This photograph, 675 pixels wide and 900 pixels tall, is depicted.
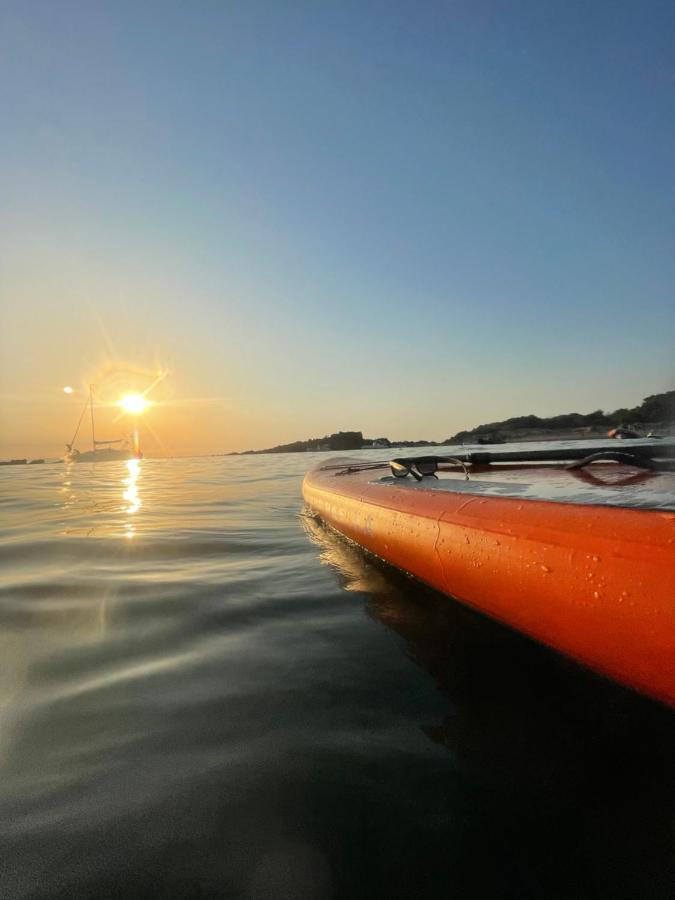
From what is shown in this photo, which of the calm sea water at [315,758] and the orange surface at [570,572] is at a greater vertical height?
the orange surface at [570,572]

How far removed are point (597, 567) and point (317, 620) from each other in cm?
173

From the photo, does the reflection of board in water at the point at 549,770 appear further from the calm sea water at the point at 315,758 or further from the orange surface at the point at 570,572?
the orange surface at the point at 570,572

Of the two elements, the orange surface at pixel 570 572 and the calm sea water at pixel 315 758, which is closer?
the calm sea water at pixel 315 758

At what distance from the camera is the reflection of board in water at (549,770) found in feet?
3.92

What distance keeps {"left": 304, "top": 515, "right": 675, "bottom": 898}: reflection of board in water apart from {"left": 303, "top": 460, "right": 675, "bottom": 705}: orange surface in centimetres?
27

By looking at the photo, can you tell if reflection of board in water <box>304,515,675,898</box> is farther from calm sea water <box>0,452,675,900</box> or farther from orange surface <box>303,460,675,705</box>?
orange surface <box>303,460,675,705</box>

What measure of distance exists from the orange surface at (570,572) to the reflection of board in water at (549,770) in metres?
0.27

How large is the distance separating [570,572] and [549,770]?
63 centimetres

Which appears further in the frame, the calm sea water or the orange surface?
the orange surface

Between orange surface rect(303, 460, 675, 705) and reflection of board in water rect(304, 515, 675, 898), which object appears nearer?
reflection of board in water rect(304, 515, 675, 898)

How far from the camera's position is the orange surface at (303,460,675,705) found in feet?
4.63

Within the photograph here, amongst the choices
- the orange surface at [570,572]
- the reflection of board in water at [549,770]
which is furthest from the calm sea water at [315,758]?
the orange surface at [570,572]

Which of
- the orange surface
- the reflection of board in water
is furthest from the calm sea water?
the orange surface

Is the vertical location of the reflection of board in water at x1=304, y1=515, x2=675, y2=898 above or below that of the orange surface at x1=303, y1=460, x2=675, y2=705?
below
